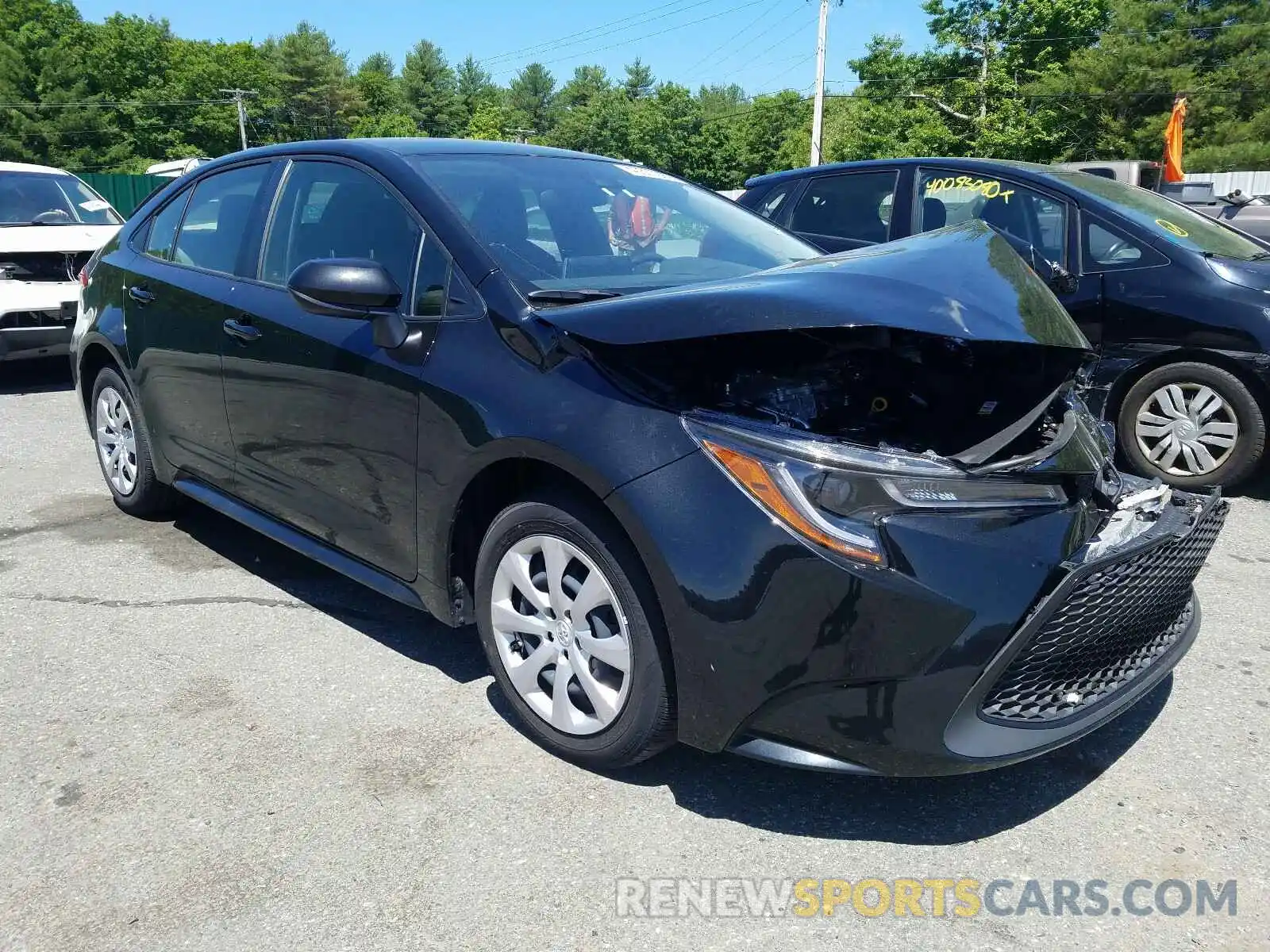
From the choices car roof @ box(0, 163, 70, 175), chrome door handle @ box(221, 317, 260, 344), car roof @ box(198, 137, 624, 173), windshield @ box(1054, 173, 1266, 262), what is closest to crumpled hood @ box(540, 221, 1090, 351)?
car roof @ box(198, 137, 624, 173)

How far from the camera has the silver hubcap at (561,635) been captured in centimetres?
263

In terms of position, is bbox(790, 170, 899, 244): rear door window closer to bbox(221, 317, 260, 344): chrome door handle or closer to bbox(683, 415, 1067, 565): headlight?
bbox(221, 317, 260, 344): chrome door handle

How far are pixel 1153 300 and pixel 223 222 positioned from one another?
14.7 feet

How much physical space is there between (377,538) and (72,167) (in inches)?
3133

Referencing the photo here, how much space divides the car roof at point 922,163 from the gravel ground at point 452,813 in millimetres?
3267

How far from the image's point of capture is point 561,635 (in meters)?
2.76

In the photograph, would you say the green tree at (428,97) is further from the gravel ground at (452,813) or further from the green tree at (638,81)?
the gravel ground at (452,813)

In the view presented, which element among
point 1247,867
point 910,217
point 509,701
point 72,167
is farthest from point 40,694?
point 72,167

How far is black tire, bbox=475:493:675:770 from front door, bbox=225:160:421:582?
47 centimetres

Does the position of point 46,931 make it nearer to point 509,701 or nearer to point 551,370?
point 509,701

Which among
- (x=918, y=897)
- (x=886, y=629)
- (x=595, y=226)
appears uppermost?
(x=595, y=226)

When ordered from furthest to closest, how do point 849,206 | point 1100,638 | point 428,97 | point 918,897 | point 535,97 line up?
point 535,97 → point 428,97 → point 849,206 → point 1100,638 → point 918,897

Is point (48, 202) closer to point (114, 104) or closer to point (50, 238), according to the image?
point (50, 238)

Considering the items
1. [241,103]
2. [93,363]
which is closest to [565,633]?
[93,363]
